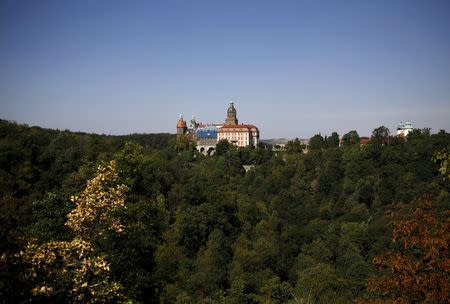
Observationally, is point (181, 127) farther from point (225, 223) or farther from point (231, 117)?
point (225, 223)

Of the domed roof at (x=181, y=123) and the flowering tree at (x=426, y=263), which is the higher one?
the domed roof at (x=181, y=123)

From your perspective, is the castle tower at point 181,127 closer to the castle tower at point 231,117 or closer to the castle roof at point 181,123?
the castle roof at point 181,123

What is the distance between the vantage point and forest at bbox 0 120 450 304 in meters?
9.33

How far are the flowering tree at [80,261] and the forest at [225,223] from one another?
A: 34mm

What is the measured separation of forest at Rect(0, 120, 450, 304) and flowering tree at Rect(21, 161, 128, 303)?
0.11ft

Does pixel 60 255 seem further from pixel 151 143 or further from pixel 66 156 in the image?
pixel 151 143

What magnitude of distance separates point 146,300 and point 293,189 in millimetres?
60112

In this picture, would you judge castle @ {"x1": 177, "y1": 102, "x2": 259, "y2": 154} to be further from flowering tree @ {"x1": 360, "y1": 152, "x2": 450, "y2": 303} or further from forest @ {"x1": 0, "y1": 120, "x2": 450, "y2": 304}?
flowering tree @ {"x1": 360, "y1": 152, "x2": 450, "y2": 303}

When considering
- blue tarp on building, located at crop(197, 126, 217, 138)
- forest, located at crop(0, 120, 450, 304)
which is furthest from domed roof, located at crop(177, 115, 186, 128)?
forest, located at crop(0, 120, 450, 304)

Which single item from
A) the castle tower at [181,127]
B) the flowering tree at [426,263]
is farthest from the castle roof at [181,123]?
the flowering tree at [426,263]

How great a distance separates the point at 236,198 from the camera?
62.3m

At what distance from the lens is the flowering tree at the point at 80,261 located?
8.72 metres

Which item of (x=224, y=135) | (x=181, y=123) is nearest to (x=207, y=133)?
(x=224, y=135)

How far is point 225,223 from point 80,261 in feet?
118
